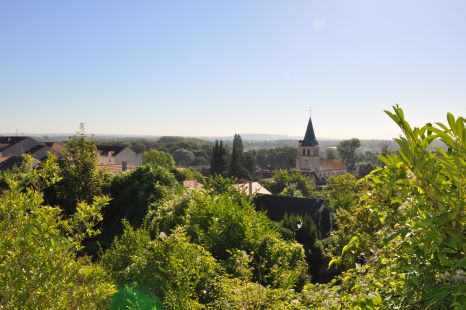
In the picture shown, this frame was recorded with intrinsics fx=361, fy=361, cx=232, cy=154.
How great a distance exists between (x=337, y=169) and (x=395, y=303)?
284 ft

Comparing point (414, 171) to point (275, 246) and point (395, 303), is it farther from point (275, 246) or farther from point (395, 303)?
point (275, 246)

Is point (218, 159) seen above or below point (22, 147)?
below

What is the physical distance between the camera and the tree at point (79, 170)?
13.4 m

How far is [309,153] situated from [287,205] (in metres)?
47.9

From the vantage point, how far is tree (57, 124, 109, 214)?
13.4m

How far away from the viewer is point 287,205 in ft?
74.7

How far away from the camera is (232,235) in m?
7.59

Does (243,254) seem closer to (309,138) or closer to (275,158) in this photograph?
(309,138)

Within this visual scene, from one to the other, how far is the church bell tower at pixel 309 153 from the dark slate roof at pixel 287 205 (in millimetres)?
46062

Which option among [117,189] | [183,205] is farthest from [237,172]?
[183,205]

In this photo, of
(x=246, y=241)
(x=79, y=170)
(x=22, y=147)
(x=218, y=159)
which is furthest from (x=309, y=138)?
(x=246, y=241)

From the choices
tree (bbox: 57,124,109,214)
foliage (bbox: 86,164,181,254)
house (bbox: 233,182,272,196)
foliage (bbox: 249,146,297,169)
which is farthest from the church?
tree (bbox: 57,124,109,214)

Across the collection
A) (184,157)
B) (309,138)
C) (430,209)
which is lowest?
(184,157)

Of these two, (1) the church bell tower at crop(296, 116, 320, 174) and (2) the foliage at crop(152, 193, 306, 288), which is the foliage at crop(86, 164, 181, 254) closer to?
(2) the foliage at crop(152, 193, 306, 288)
